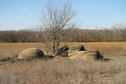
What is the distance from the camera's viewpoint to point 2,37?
6194cm

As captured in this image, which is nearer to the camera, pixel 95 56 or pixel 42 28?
pixel 95 56

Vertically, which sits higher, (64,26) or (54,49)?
(64,26)

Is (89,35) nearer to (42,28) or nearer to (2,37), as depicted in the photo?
(2,37)

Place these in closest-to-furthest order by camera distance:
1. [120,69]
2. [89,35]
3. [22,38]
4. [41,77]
→ [41,77]
[120,69]
[22,38]
[89,35]

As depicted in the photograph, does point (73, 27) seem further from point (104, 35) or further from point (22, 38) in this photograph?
point (104, 35)

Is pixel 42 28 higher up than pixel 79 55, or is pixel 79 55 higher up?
pixel 42 28

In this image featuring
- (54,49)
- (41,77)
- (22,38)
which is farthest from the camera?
(22,38)

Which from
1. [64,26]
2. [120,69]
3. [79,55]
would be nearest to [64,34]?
[64,26]

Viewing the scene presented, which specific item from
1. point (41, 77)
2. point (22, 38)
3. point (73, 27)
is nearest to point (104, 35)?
point (22, 38)

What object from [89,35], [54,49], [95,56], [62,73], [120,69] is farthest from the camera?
[89,35]

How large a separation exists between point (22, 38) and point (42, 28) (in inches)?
1536

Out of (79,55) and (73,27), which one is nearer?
(79,55)

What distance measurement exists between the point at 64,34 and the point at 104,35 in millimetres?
45221

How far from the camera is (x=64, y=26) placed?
22.8m
